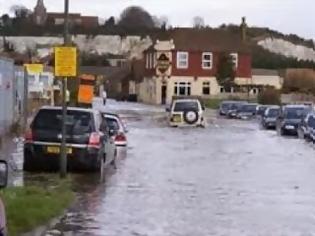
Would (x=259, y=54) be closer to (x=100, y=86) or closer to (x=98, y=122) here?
(x=100, y=86)

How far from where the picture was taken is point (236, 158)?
32.7 m

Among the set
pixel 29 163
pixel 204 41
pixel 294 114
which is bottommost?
pixel 294 114

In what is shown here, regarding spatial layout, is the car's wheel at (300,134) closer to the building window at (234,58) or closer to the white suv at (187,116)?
the white suv at (187,116)

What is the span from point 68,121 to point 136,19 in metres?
162

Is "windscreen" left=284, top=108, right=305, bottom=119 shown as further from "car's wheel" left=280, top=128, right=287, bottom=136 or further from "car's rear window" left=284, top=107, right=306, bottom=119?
"car's wheel" left=280, top=128, right=287, bottom=136

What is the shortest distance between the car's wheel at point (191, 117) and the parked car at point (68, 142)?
1314 inches

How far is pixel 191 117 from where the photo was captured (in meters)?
57.9

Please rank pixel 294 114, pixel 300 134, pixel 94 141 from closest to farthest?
pixel 94 141 → pixel 300 134 → pixel 294 114

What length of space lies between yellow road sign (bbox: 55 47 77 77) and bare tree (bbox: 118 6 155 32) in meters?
157

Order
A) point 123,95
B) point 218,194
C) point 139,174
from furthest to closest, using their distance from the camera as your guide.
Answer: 1. point 123,95
2. point 139,174
3. point 218,194

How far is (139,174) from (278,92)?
78036mm

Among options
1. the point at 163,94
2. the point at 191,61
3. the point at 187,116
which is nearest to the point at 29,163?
the point at 187,116

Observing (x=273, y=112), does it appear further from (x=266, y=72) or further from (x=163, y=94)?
(x=266, y=72)

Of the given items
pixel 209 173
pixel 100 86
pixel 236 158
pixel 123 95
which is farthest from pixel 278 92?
pixel 209 173
